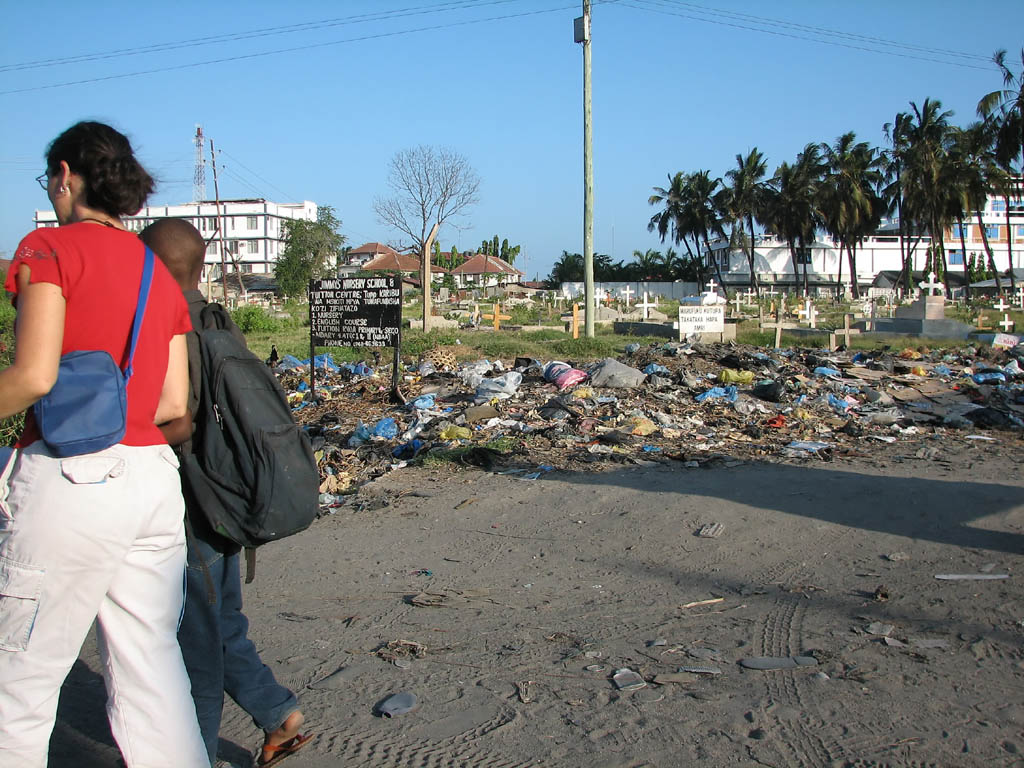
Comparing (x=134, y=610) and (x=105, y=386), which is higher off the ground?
(x=105, y=386)

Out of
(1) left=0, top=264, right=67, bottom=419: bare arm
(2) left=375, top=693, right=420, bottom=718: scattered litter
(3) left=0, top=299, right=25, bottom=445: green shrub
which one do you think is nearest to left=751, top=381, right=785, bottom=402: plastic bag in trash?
(3) left=0, top=299, right=25, bottom=445: green shrub

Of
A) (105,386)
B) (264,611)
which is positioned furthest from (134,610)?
(264,611)

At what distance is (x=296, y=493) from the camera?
2.46 metres

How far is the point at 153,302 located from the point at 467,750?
1788 millimetres

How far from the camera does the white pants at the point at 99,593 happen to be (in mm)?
1947

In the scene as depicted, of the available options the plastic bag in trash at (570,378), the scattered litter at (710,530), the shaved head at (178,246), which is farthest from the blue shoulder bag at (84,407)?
the plastic bag in trash at (570,378)

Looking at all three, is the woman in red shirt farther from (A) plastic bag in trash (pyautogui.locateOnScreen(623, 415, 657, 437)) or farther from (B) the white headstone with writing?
(B) the white headstone with writing

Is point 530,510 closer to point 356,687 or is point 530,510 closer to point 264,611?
point 264,611

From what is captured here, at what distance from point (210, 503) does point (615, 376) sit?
362 inches

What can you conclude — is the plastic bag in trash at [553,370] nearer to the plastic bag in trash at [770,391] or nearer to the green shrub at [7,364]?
the plastic bag in trash at [770,391]

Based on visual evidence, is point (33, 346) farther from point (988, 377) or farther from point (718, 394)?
point (988, 377)

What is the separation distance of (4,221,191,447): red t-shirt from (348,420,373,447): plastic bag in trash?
6.83 m

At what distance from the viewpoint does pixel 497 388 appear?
10.9 meters

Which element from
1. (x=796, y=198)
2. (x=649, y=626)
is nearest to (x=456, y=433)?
(x=649, y=626)
